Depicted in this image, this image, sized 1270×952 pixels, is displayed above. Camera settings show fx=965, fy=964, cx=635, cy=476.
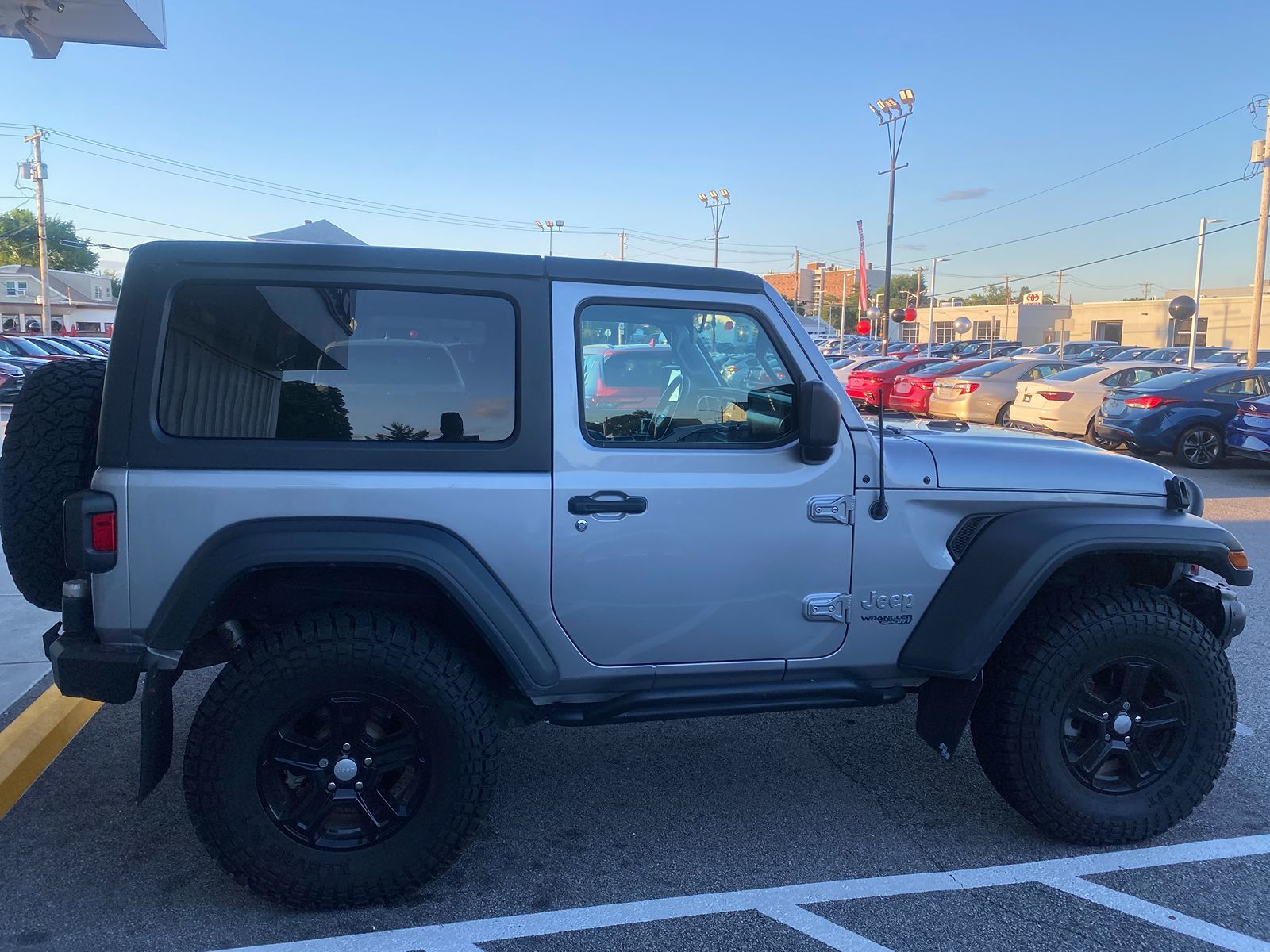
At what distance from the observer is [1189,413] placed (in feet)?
43.8

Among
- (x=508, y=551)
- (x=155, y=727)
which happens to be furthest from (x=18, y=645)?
(x=508, y=551)

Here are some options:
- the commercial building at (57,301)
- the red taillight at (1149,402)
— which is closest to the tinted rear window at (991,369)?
the red taillight at (1149,402)

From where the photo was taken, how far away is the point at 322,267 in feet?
9.53

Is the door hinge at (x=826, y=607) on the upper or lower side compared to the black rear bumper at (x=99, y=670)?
upper

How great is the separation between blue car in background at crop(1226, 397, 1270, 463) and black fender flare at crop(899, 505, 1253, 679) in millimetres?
10206

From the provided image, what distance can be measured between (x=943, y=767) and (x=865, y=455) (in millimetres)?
1613

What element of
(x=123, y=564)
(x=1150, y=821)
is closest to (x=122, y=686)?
(x=123, y=564)

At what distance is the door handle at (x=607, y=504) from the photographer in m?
3.00

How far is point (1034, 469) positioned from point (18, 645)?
199 inches

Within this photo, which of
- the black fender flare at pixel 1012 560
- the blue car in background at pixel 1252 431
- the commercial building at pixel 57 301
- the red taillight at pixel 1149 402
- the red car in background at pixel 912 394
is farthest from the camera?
the commercial building at pixel 57 301

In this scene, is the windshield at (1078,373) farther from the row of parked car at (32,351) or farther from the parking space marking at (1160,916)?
the row of parked car at (32,351)

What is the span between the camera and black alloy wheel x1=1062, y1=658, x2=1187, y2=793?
3344 millimetres

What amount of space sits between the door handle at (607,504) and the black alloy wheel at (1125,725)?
1.65 m

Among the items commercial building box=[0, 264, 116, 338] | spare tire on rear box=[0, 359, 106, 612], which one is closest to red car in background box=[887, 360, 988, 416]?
spare tire on rear box=[0, 359, 106, 612]
